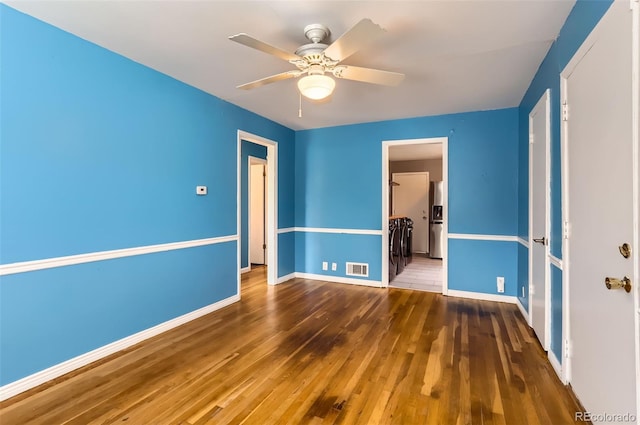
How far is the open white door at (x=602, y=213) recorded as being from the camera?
127cm

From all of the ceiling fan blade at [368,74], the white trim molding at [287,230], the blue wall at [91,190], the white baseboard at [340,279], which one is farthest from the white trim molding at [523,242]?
the blue wall at [91,190]

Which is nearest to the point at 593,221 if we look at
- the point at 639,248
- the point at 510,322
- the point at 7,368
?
the point at 639,248

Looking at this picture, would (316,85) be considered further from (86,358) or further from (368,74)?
(86,358)

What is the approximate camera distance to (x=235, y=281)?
3.88 meters

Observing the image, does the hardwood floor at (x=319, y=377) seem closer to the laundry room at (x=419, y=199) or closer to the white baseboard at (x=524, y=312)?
the white baseboard at (x=524, y=312)

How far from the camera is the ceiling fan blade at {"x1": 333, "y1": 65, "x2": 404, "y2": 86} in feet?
7.15

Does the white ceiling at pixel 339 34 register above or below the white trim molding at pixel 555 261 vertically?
above

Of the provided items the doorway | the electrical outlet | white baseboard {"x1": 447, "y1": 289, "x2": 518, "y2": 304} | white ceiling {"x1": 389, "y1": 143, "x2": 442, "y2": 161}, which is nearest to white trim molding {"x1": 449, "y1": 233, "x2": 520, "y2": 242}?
the electrical outlet

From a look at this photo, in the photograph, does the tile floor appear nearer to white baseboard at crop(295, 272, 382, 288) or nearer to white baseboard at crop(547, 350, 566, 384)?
white baseboard at crop(295, 272, 382, 288)

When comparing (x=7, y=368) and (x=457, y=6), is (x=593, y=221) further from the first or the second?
(x=7, y=368)

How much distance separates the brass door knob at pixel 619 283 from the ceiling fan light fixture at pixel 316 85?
6.06 ft

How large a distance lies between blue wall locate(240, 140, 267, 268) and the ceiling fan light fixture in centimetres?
330

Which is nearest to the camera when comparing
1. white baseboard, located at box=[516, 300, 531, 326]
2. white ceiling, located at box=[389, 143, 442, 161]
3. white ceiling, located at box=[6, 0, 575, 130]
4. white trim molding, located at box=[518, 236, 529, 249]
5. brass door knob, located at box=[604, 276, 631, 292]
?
brass door knob, located at box=[604, 276, 631, 292]

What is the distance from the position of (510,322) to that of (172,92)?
13.6 feet
